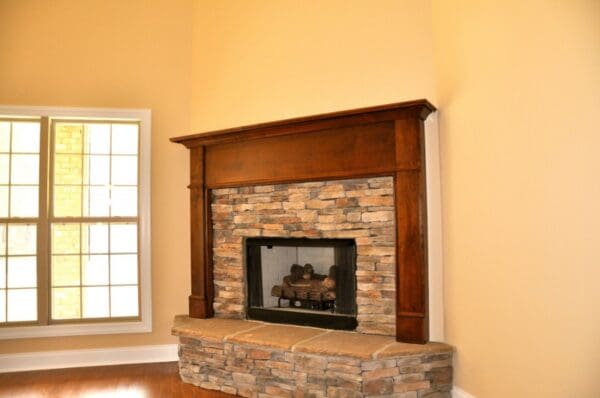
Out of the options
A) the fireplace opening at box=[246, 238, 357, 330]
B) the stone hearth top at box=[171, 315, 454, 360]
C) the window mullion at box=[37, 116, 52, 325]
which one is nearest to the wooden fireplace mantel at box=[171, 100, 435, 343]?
the stone hearth top at box=[171, 315, 454, 360]

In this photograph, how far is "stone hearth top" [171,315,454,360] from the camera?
9.97ft

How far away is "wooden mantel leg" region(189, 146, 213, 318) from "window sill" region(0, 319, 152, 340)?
0.56 metres

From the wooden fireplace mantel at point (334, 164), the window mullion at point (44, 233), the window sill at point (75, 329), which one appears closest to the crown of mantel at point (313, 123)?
the wooden fireplace mantel at point (334, 164)

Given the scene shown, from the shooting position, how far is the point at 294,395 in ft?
10.7

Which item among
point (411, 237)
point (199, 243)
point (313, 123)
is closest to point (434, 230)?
point (411, 237)

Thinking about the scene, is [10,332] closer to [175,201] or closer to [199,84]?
[175,201]

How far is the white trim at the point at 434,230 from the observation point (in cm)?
325

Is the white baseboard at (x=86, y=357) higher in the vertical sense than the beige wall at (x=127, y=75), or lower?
lower

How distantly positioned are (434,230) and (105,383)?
289cm

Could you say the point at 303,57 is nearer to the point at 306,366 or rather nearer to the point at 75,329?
the point at 306,366

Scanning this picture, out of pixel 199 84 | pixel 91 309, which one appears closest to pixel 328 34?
pixel 199 84

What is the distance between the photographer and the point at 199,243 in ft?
13.9

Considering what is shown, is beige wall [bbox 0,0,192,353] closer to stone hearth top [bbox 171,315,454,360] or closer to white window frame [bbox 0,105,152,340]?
white window frame [bbox 0,105,152,340]

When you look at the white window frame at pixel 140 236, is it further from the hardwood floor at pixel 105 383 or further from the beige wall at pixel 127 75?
the hardwood floor at pixel 105 383
